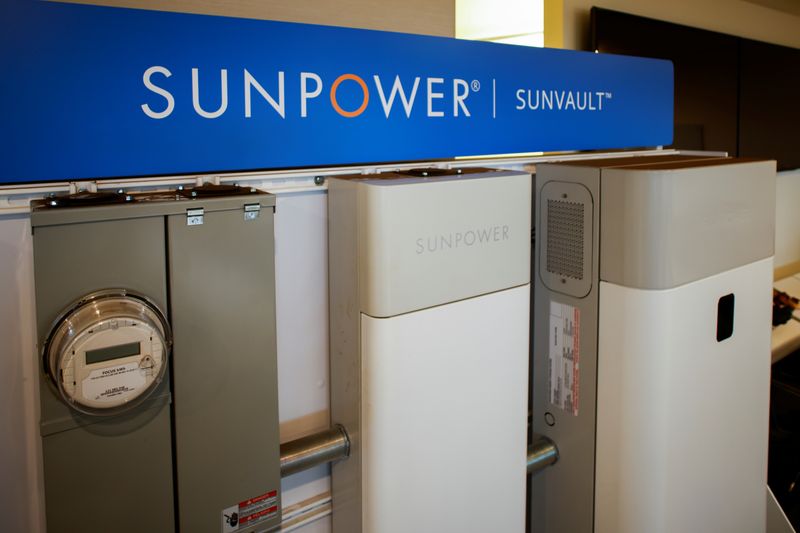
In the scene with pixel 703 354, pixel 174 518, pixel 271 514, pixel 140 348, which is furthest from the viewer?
pixel 703 354

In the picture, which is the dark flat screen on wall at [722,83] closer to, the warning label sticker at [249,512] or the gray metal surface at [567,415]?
the gray metal surface at [567,415]

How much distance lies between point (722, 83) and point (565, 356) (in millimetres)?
2607

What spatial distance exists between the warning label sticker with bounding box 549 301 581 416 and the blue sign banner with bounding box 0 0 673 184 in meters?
0.42

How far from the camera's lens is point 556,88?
1.60 metres

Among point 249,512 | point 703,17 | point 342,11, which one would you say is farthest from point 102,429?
point 703,17

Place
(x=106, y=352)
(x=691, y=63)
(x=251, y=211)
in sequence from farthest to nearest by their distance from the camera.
→ (x=691, y=63)
(x=251, y=211)
(x=106, y=352)

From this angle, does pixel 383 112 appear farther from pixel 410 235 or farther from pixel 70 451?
pixel 70 451

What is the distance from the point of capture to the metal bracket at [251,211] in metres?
1.01

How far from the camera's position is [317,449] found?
3.95ft

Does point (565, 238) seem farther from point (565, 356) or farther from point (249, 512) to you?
point (249, 512)

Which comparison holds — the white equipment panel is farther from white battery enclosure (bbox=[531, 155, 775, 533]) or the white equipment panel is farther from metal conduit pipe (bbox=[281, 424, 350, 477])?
white battery enclosure (bbox=[531, 155, 775, 533])

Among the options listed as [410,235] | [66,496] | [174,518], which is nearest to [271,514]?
[174,518]

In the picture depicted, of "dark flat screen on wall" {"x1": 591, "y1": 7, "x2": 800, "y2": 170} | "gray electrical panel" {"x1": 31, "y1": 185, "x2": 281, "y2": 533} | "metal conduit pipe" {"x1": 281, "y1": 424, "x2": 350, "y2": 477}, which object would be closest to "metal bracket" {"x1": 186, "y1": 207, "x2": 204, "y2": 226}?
"gray electrical panel" {"x1": 31, "y1": 185, "x2": 281, "y2": 533}

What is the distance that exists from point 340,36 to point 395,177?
0.93ft
